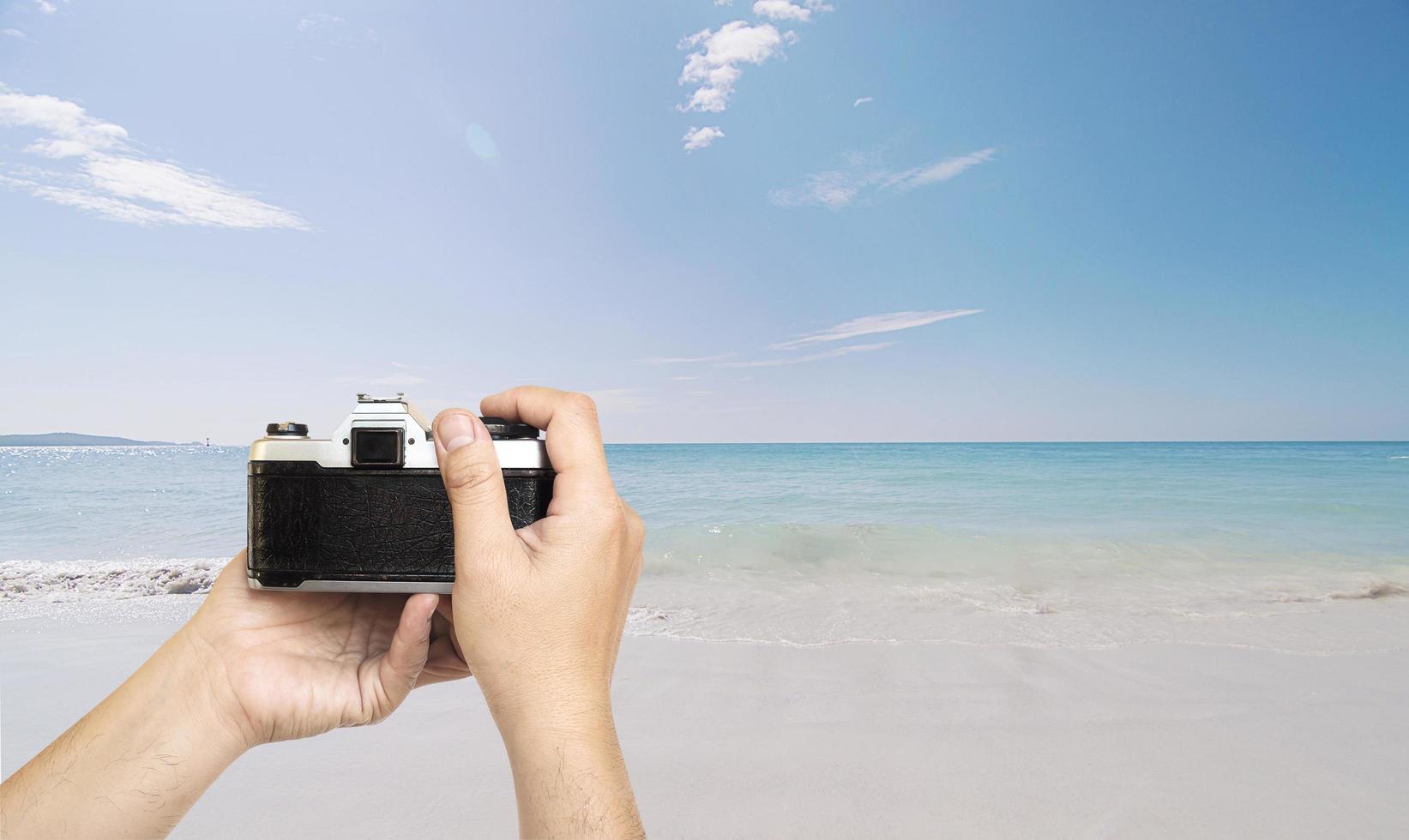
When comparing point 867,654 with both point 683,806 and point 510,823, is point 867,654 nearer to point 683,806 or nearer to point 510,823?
point 683,806

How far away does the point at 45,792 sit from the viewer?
0.82 metres

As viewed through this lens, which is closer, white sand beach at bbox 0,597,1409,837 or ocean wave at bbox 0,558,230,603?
white sand beach at bbox 0,597,1409,837

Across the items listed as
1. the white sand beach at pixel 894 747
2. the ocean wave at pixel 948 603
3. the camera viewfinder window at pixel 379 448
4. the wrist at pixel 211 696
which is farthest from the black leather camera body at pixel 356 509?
the ocean wave at pixel 948 603

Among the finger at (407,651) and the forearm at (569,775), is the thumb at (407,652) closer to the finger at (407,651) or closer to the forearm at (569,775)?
the finger at (407,651)

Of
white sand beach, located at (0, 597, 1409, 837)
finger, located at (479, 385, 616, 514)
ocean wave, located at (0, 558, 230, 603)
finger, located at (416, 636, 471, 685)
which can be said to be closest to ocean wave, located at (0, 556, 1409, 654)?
ocean wave, located at (0, 558, 230, 603)

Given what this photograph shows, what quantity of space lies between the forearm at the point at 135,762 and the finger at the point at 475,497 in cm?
46

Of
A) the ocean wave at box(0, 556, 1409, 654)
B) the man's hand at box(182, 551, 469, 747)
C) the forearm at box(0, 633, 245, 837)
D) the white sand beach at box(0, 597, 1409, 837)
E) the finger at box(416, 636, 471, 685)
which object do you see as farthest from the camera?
the ocean wave at box(0, 556, 1409, 654)

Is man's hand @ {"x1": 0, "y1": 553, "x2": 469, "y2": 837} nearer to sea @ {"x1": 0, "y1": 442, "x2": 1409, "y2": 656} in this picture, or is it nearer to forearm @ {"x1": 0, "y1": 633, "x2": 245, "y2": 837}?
forearm @ {"x1": 0, "y1": 633, "x2": 245, "y2": 837}

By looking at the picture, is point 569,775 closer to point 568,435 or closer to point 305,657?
point 568,435

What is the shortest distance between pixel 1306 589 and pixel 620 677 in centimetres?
537

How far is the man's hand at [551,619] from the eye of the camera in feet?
2.27

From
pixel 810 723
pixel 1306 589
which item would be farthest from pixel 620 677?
pixel 1306 589

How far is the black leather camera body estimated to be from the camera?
0.94m

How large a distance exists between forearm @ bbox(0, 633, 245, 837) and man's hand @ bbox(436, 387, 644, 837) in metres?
0.44
